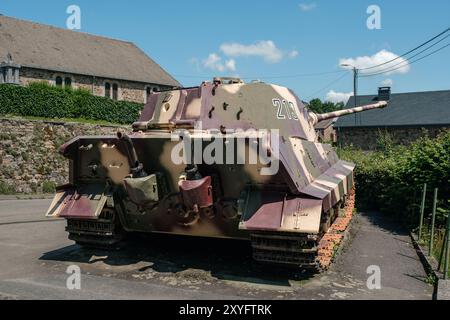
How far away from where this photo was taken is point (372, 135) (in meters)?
37.6

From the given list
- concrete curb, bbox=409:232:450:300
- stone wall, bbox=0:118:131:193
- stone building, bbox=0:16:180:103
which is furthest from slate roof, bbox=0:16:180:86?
concrete curb, bbox=409:232:450:300

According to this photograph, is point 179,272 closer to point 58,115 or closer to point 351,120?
point 58,115

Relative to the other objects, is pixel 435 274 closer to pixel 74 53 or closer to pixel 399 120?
pixel 399 120

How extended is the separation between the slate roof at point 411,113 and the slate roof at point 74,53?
677 inches

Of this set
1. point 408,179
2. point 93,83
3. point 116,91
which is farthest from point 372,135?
point 408,179

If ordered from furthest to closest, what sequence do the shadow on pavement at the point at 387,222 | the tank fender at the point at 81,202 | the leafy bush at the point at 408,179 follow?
the shadow on pavement at the point at 387,222 < the leafy bush at the point at 408,179 < the tank fender at the point at 81,202

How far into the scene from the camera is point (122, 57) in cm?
4134

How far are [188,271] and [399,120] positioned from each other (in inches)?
1308

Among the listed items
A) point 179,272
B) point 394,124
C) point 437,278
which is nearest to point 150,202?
point 179,272

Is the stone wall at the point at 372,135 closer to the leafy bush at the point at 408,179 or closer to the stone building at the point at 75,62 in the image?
the stone building at the point at 75,62

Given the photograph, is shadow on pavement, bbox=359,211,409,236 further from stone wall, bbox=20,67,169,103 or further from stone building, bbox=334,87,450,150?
stone wall, bbox=20,67,169,103

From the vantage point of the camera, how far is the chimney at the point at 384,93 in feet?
136

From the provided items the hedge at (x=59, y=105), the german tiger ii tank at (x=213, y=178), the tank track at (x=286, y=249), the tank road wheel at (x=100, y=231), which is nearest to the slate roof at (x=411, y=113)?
the hedge at (x=59, y=105)
